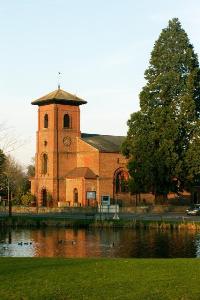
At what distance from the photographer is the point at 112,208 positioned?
56.3 meters

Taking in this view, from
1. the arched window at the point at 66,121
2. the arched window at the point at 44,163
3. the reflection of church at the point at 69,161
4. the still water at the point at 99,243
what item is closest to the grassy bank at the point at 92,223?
the still water at the point at 99,243

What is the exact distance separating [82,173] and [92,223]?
2639 centimetres

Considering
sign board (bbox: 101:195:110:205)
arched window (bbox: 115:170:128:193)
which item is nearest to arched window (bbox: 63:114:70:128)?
arched window (bbox: 115:170:128:193)

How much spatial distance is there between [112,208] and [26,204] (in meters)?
21.1

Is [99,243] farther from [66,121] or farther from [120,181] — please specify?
[66,121]

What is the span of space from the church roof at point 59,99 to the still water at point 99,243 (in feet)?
110

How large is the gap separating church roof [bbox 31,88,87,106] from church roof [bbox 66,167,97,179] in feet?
29.9

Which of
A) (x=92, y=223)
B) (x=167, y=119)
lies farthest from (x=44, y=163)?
(x=92, y=223)

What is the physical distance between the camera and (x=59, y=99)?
7481 cm

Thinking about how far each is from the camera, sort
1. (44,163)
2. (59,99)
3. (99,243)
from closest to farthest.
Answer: (99,243)
(59,99)
(44,163)

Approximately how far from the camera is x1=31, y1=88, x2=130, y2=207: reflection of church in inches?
2869

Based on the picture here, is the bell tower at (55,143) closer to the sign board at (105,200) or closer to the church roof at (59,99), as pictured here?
the church roof at (59,99)

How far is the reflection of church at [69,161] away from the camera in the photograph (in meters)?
72.9

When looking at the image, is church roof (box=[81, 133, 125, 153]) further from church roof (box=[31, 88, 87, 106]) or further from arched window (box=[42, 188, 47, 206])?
arched window (box=[42, 188, 47, 206])
